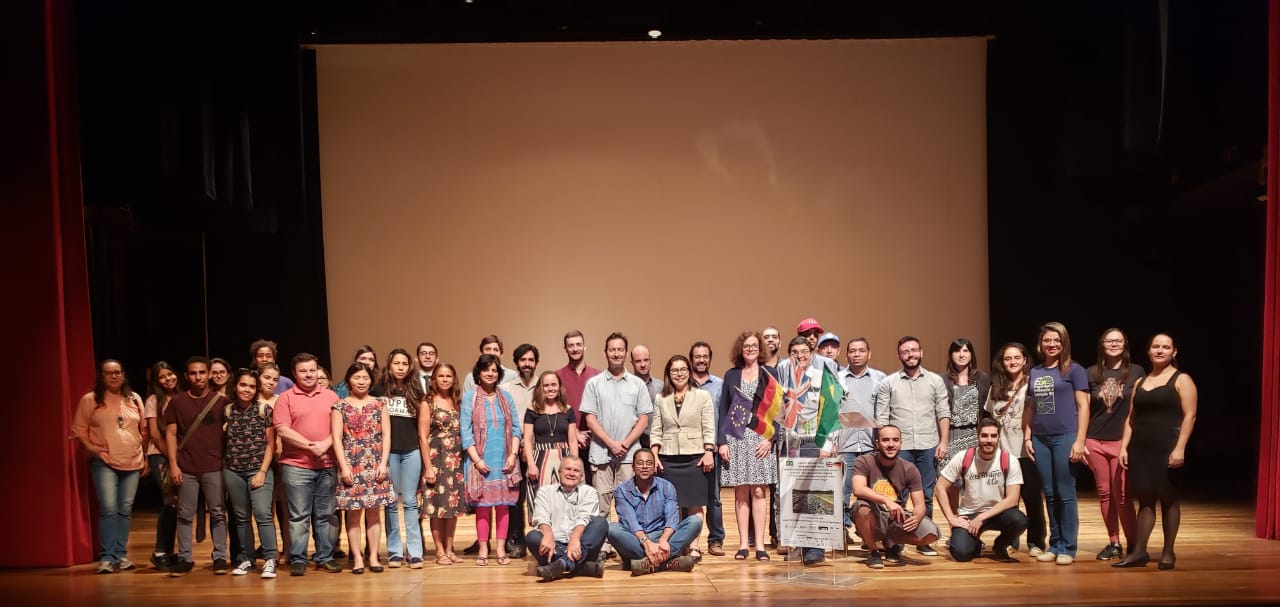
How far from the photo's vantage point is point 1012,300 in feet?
30.1

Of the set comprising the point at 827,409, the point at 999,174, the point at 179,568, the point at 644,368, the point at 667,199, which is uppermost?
the point at 999,174

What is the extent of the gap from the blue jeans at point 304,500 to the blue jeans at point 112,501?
1000 millimetres

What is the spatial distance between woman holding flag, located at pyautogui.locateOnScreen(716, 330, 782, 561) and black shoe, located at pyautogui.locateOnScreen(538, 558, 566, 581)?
1.05m

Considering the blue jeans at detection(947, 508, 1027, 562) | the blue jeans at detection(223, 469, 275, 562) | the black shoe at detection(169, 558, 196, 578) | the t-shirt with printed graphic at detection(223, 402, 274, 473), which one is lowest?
the black shoe at detection(169, 558, 196, 578)

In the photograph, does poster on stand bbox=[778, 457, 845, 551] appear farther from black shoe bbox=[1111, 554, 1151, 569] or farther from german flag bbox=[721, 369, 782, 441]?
black shoe bbox=[1111, 554, 1151, 569]

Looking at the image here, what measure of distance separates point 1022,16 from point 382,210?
5.46 metres

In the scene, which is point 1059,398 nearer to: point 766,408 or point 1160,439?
point 1160,439

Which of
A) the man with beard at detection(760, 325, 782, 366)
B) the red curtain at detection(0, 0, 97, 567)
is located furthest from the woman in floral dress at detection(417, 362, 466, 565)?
the red curtain at detection(0, 0, 97, 567)

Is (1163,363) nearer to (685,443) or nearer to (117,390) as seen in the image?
(685,443)

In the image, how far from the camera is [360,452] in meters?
5.90

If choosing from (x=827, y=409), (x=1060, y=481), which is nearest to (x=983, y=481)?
(x=1060, y=481)

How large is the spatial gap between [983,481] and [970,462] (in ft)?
0.39

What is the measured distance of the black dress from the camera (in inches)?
220

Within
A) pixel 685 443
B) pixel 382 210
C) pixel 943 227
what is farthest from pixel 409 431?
pixel 943 227
